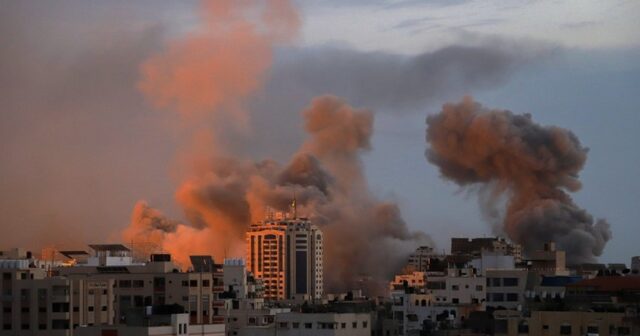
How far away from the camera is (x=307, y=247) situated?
490 feet

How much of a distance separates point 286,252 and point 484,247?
100 feet

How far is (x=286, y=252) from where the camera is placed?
151500 mm

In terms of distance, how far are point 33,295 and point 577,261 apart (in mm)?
59339

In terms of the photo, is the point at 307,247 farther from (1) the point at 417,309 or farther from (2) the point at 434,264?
(1) the point at 417,309

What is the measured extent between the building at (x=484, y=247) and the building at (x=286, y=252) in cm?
1484

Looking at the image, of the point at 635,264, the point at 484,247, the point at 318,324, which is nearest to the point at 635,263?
the point at 635,264

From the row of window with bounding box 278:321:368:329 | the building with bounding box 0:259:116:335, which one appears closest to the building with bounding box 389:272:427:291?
the building with bounding box 0:259:116:335

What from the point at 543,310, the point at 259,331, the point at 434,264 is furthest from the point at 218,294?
the point at 434,264

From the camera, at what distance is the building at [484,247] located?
118225 millimetres

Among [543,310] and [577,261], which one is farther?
[577,261]

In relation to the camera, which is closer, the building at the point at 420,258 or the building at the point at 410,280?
the building at the point at 410,280

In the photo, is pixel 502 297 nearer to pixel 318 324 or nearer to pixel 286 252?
pixel 318 324

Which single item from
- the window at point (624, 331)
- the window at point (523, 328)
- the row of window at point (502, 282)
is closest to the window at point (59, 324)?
the window at point (523, 328)

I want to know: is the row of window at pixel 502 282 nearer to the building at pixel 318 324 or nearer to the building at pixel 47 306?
the building at pixel 318 324
